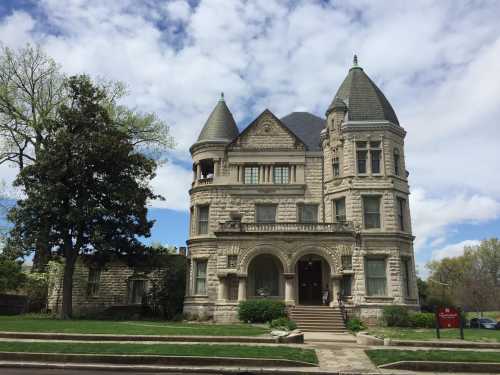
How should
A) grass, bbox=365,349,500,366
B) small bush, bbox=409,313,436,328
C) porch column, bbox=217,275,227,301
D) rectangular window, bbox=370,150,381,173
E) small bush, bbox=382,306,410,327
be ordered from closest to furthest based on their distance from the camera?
grass, bbox=365,349,500,366
small bush, bbox=409,313,436,328
small bush, bbox=382,306,410,327
porch column, bbox=217,275,227,301
rectangular window, bbox=370,150,381,173

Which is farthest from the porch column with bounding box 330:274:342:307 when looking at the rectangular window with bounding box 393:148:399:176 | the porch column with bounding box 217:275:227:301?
the rectangular window with bounding box 393:148:399:176

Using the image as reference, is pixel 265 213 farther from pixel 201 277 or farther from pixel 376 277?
pixel 376 277

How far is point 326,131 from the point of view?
3347cm

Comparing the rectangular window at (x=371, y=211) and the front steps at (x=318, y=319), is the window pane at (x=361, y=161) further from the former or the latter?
the front steps at (x=318, y=319)

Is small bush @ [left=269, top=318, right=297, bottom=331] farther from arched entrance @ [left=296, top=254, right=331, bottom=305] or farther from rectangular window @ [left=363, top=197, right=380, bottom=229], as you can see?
rectangular window @ [left=363, top=197, right=380, bottom=229]

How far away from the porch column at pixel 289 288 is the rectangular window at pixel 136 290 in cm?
1313

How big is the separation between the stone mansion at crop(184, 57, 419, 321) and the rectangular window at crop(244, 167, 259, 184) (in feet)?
0.24

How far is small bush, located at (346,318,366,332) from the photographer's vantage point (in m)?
25.1

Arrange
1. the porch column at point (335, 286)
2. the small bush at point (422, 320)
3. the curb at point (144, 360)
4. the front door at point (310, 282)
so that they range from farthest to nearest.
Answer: the front door at point (310, 282) < the porch column at point (335, 286) < the small bush at point (422, 320) < the curb at point (144, 360)

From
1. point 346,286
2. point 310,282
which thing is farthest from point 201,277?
point 346,286

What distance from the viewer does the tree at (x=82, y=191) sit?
1149 inches

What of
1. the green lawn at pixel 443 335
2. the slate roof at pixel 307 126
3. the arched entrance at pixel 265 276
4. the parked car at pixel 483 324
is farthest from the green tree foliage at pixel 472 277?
the green lawn at pixel 443 335

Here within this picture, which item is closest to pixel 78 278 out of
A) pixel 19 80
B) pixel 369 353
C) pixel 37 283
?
pixel 37 283

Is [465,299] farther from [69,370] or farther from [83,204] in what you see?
[69,370]
